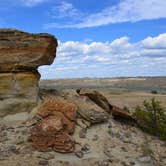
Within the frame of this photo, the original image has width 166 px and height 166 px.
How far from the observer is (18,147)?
12.9m

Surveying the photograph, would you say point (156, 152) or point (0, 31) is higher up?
point (0, 31)

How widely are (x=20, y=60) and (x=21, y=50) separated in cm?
34

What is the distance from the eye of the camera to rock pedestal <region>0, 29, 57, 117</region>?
1471 centimetres

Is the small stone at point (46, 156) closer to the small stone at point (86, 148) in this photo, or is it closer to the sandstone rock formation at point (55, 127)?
the sandstone rock formation at point (55, 127)

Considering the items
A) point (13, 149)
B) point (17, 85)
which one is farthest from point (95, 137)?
point (17, 85)

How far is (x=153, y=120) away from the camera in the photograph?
17469 millimetres

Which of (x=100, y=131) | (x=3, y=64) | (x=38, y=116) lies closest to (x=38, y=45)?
(x=3, y=64)

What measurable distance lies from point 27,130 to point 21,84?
1842 millimetres

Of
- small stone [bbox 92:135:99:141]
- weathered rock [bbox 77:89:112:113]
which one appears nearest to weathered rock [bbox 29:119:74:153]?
small stone [bbox 92:135:99:141]

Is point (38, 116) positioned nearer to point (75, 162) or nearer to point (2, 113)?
point (2, 113)

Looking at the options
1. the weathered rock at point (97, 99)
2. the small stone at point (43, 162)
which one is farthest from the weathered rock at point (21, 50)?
the small stone at point (43, 162)

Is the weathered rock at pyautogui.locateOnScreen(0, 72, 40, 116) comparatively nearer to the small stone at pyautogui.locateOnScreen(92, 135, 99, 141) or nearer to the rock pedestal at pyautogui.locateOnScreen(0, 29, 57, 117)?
the rock pedestal at pyautogui.locateOnScreen(0, 29, 57, 117)

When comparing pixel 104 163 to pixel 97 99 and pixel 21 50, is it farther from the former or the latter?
pixel 21 50

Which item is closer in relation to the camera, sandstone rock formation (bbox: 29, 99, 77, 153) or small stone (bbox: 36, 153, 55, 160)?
small stone (bbox: 36, 153, 55, 160)
